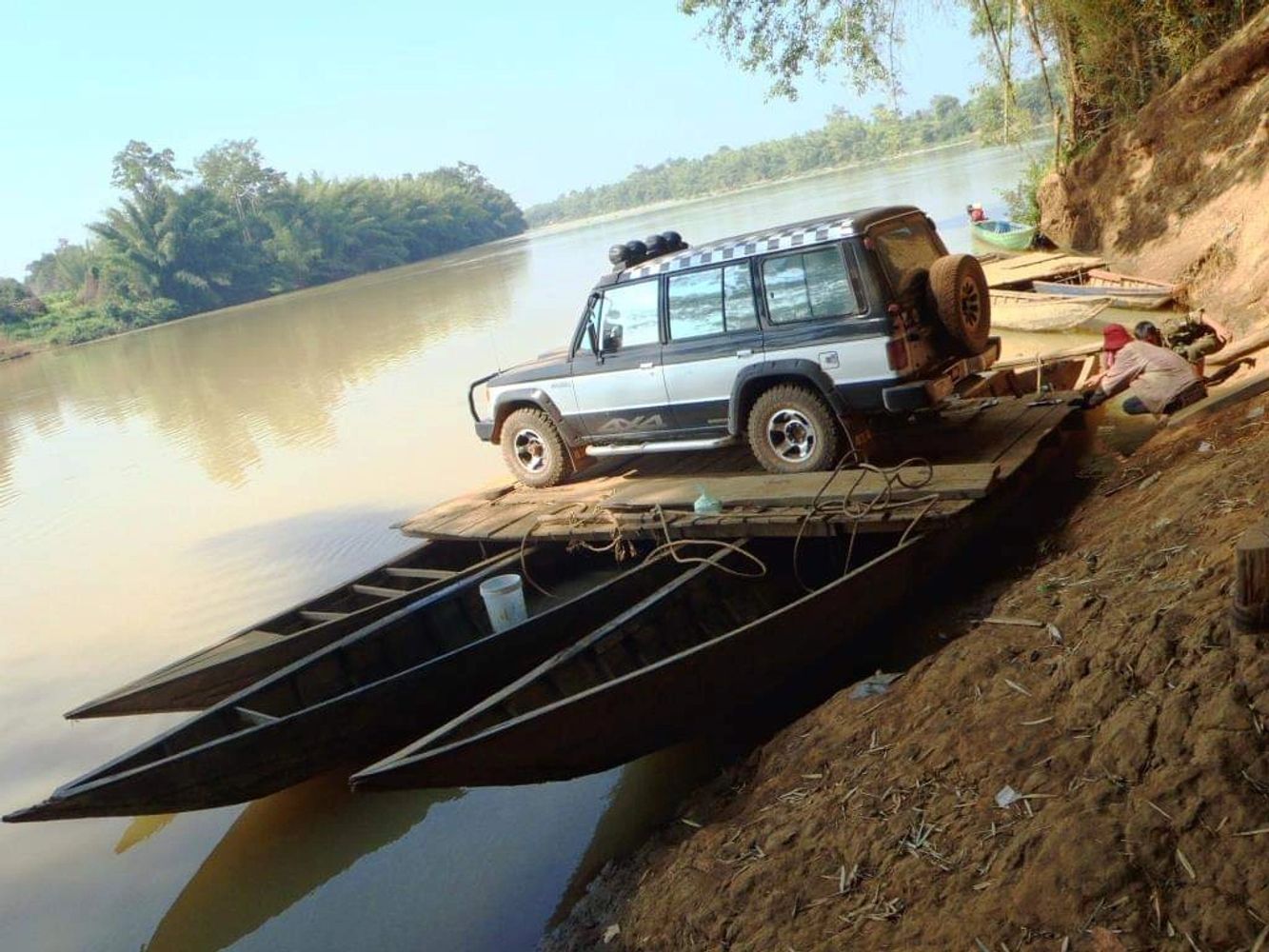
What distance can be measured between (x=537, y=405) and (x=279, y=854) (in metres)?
4.34

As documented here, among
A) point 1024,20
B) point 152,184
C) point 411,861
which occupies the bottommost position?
point 411,861

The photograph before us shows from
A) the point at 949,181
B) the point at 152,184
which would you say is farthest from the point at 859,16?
the point at 152,184

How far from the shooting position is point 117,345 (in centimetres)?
4956

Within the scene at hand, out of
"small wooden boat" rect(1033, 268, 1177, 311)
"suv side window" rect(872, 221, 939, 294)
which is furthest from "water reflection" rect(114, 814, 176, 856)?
"small wooden boat" rect(1033, 268, 1177, 311)

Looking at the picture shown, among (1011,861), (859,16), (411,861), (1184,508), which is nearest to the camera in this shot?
(1011,861)

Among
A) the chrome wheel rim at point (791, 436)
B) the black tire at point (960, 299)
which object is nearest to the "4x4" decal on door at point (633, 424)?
the chrome wheel rim at point (791, 436)

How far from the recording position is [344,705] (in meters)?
5.79

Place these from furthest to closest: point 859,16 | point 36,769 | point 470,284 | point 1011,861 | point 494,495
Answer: point 470,284, point 859,16, point 494,495, point 36,769, point 1011,861

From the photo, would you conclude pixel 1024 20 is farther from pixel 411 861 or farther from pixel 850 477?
pixel 411 861

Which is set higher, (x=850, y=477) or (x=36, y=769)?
(x=850, y=477)

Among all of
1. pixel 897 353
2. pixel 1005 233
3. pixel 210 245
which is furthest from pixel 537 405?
pixel 210 245

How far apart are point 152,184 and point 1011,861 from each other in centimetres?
7819

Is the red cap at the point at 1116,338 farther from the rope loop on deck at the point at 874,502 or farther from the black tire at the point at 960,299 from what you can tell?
the rope loop on deck at the point at 874,502

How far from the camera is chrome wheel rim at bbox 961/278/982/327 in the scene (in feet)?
23.7
